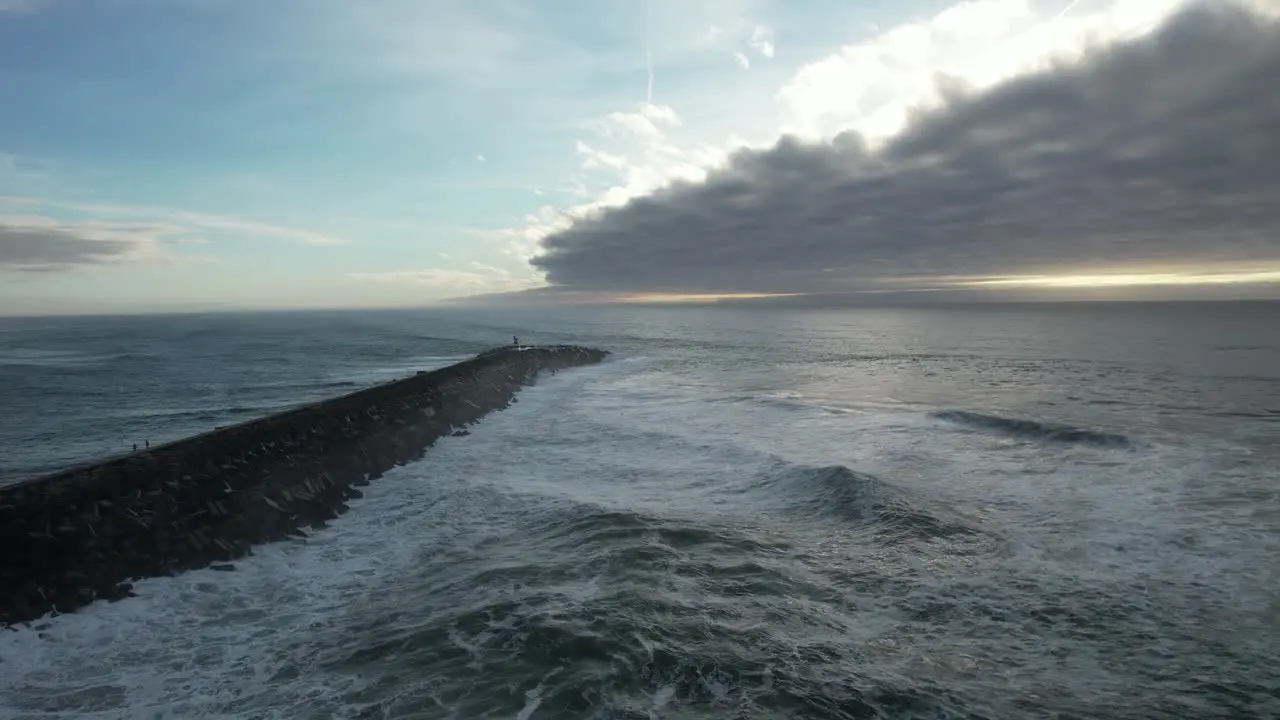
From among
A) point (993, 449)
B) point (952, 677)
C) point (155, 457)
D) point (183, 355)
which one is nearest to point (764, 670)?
point (952, 677)

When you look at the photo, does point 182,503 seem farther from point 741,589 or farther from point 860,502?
point 860,502

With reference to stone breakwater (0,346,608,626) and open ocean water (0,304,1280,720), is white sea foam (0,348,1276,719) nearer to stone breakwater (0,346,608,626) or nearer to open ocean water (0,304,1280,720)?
open ocean water (0,304,1280,720)

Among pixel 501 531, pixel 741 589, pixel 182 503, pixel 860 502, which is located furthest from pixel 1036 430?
pixel 182 503

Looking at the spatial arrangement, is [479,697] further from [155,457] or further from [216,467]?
[155,457]

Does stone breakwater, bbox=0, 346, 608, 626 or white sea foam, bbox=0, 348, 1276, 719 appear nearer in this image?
white sea foam, bbox=0, 348, 1276, 719

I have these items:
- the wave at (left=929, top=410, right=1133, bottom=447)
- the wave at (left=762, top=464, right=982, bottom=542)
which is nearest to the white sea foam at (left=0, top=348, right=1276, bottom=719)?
the wave at (left=762, top=464, right=982, bottom=542)

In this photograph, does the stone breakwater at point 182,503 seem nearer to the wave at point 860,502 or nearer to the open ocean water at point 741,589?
the open ocean water at point 741,589

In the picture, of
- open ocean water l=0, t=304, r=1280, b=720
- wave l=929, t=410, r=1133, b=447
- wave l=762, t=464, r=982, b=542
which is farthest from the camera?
wave l=929, t=410, r=1133, b=447
